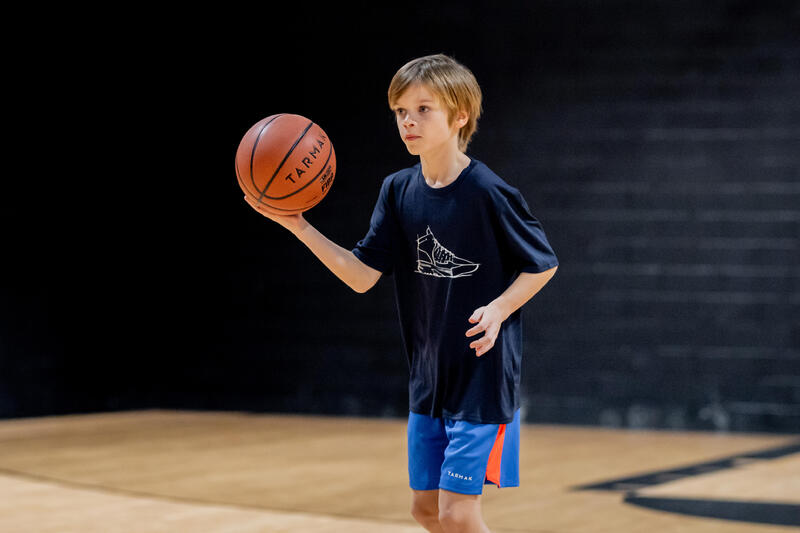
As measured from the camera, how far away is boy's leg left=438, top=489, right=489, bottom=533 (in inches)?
88.1

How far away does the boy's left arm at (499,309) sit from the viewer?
7.04 ft

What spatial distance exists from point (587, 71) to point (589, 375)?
1.83 m

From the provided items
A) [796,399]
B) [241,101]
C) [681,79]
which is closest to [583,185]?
[681,79]

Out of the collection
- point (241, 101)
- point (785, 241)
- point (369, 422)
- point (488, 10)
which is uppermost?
point (488, 10)

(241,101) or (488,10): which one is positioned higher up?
(488,10)

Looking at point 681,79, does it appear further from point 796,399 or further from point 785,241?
point 796,399

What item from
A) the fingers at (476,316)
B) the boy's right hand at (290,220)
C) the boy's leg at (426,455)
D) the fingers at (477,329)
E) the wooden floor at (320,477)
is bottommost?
the wooden floor at (320,477)

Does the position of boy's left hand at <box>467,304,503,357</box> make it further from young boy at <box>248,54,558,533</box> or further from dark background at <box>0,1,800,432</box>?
dark background at <box>0,1,800,432</box>

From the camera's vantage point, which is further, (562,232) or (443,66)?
(562,232)

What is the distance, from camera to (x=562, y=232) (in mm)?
6910

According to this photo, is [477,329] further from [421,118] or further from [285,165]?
[285,165]

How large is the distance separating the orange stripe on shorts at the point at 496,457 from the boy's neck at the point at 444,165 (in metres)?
0.52

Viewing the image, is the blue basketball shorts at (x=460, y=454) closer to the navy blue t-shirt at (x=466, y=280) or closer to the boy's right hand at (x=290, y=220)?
the navy blue t-shirt at (x=466, y=280)

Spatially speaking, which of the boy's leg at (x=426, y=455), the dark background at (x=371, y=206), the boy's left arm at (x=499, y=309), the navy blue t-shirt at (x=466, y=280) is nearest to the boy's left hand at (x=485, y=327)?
the boy's left arm at (x=499, y=309)
